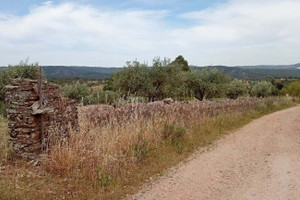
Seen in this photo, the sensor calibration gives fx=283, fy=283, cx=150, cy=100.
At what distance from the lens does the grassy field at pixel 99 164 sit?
515 cm

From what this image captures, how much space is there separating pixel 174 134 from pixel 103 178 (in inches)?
156

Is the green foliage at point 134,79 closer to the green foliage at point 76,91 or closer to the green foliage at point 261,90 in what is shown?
the green foliage at point 76,91

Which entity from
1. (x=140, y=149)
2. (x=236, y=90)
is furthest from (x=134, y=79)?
(x=236, y=90)

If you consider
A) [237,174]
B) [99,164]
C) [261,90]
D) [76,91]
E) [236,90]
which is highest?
[76,91]

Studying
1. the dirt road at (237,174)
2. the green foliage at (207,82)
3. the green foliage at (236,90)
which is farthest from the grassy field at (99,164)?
the green foliage at (236,90)

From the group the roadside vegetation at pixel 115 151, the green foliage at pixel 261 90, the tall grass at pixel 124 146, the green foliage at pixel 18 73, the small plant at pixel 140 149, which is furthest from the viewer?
the green foliage at pixel 261 90

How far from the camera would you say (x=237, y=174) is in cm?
662

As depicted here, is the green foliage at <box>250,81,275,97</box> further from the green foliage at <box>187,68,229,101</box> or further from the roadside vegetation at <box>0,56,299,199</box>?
the roadside vegetation at <box>0,56,299,199</box>

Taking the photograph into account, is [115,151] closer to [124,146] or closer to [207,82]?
[124,146]

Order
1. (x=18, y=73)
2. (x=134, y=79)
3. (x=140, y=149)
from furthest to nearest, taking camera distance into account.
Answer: (x=134, y=79)
(x=18, y=73)
(x=140, y=149)

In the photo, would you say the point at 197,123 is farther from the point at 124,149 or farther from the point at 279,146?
the point at 124,149

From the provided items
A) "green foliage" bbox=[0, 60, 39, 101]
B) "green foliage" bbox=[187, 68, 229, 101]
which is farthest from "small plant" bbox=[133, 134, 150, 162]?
"green foliage" bbox=[187, 68, 229, 101]

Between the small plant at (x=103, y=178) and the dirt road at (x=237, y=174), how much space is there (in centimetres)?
63

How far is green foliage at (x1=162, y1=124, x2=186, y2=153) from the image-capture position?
8.78m
